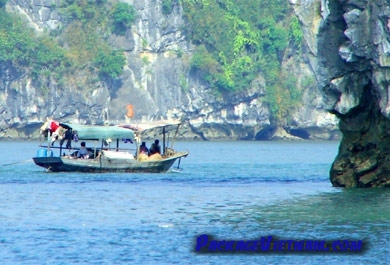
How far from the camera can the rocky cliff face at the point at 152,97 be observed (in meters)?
94.8

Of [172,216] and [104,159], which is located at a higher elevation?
[104,159]

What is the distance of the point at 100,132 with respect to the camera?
147 feet

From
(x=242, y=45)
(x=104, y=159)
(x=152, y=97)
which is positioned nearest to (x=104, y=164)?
(x=104, y=159)

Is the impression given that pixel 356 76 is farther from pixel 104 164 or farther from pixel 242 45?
pixel 242 45

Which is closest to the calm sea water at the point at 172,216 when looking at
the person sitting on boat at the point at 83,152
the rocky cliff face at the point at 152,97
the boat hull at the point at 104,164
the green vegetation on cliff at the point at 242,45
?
the boat hull at the point at 104,164

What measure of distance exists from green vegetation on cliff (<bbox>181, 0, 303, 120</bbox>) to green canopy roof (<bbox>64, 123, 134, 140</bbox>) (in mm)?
52107

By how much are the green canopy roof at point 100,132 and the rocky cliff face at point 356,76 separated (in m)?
11.6

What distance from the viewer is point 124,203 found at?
32.9 meters

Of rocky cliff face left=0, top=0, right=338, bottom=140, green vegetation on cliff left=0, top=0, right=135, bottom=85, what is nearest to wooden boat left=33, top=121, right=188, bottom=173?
rocky cliff face left=0, top=0, right=338, bottom=140

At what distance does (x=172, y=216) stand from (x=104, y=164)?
15.5 meters

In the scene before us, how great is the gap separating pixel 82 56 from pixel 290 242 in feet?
245

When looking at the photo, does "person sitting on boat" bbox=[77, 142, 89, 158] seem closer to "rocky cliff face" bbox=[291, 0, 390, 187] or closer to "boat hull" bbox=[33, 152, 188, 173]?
"boat hull" bbox=[33, 152, 188, 173]

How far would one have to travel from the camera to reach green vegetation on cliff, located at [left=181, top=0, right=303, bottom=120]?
98.5 meters

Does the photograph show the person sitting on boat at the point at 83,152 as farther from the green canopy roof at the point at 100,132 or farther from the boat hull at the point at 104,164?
the green canopy roof at the point at 100,132
